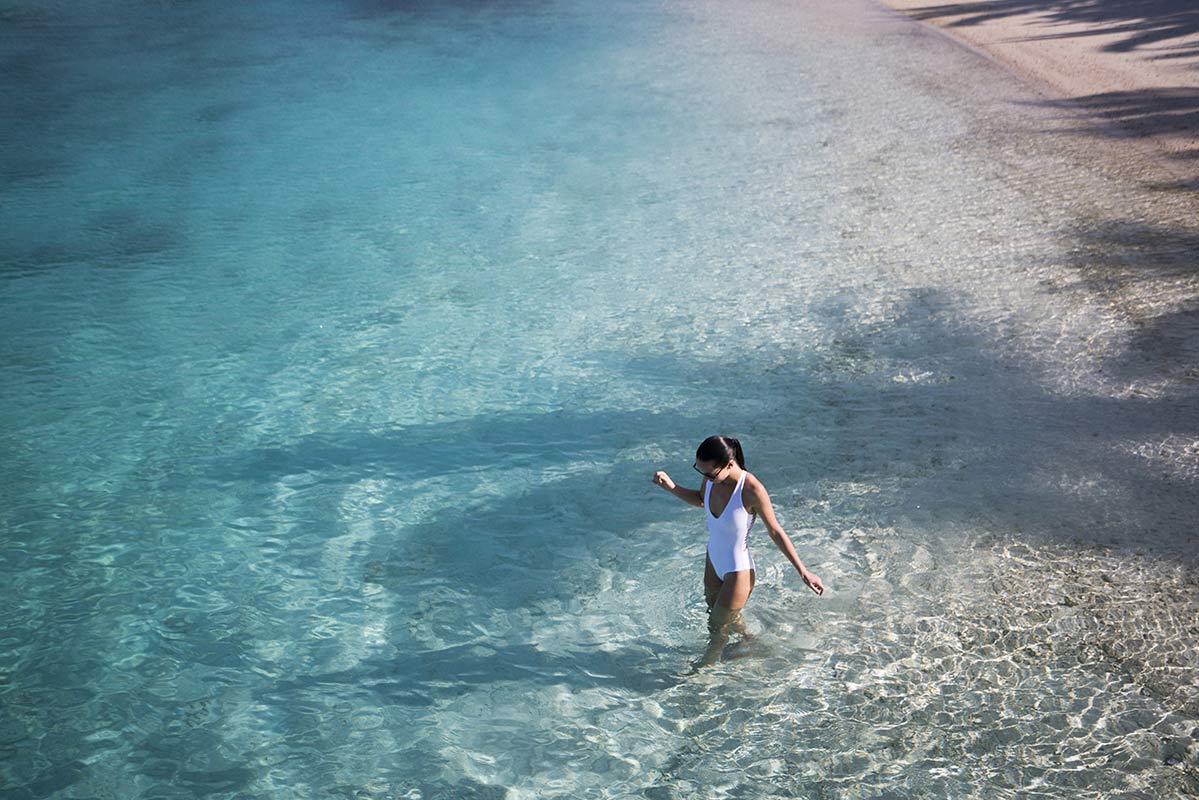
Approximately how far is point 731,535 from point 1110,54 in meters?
16.4

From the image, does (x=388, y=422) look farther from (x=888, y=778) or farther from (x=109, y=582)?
(x=888, y=778)

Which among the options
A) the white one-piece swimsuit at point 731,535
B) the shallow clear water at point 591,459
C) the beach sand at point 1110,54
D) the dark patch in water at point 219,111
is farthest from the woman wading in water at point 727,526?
the dark patch in water at point 219,111

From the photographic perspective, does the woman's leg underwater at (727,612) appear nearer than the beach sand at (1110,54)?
Yes

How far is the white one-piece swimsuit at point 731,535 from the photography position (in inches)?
185

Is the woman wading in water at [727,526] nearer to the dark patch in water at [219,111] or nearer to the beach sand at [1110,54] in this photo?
the beach sand at [1110,54]

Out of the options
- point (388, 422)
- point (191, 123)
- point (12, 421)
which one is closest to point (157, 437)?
point (12, 421)

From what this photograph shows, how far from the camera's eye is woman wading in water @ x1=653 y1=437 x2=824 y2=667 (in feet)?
14.8

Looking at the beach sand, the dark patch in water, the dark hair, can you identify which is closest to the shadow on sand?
the beach sand

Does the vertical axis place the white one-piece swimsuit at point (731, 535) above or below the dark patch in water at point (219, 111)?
below

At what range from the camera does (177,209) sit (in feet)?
40.6

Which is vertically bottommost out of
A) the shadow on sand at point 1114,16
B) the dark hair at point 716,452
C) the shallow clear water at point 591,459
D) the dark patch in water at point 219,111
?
the shallow clear water at point 591,459

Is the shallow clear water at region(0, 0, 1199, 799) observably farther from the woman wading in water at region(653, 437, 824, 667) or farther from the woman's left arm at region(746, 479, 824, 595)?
the woman's left arm at region(746, 479, 824, 595)

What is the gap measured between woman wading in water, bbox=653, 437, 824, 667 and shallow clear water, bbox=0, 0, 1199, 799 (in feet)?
1.02

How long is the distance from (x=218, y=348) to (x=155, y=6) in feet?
66.3
